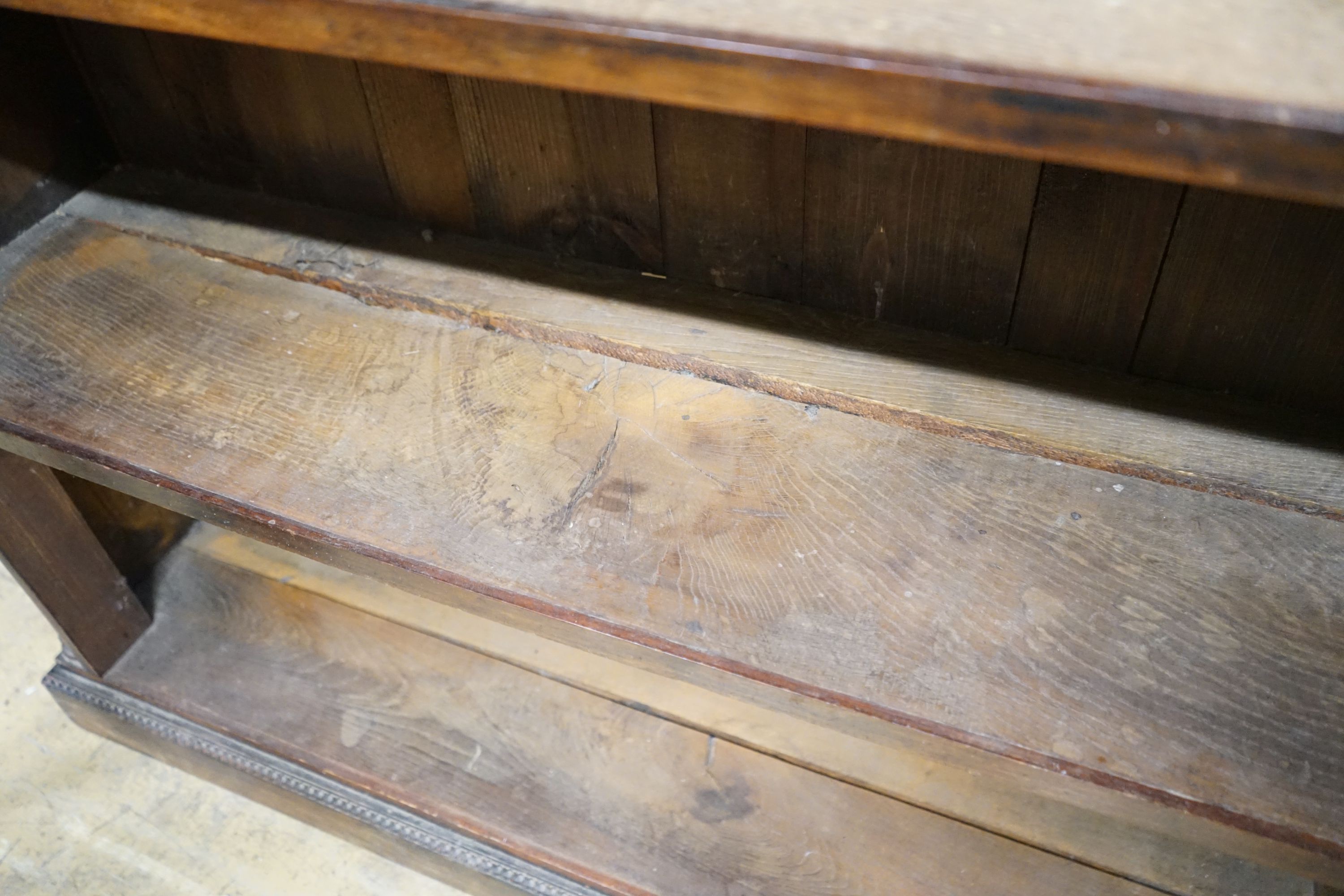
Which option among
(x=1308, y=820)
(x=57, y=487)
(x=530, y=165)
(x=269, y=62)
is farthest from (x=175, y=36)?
(x=1308, y=820)

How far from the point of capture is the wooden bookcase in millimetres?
519

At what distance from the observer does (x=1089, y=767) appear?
0.62 m

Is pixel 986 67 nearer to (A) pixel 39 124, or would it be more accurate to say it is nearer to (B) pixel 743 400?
(B) pixel 743 400

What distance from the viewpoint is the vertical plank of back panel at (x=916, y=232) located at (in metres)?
Answer: 0.76

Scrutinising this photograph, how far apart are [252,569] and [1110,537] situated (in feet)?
3.74

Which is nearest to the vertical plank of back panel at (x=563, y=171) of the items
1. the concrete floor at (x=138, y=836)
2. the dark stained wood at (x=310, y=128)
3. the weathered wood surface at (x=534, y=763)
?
the dark stained wood at (x=310, y=128)

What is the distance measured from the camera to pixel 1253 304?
29.1 inches

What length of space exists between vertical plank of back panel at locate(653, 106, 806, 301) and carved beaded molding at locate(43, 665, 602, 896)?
2.19 feet

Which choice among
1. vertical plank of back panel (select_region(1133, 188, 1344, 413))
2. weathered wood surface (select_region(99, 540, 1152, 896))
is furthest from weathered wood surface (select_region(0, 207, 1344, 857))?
weathered wood surface (select_region(99, 540, 1152, 896))

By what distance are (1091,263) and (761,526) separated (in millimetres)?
309

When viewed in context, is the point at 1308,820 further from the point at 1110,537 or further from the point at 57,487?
the point at 57,487

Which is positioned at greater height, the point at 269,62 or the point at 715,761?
the point at 269,62

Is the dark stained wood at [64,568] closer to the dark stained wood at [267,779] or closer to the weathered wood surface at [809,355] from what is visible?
the dark stained wood at [267,779]

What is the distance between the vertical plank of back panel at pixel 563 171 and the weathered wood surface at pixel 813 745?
35cm
